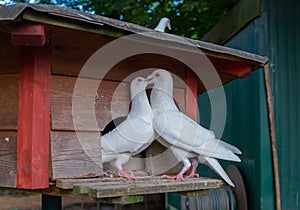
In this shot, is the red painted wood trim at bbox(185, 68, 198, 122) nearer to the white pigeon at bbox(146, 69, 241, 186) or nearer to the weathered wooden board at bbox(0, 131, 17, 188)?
the white pigeon at bbox(146, 69, 241, 186)

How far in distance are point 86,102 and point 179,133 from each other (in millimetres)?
398

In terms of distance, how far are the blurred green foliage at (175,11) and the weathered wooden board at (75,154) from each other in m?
2.85

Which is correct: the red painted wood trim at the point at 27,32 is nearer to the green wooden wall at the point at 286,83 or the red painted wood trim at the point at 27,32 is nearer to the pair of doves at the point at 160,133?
the pair of doves at the point at 160,133

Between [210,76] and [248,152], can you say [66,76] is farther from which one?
[248,152]

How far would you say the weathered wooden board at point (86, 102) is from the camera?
1650 mm

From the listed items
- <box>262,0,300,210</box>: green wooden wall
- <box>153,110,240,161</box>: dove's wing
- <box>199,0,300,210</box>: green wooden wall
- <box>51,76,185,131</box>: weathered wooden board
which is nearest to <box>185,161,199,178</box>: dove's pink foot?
<box>153,110,240,161</box>: dove's wing

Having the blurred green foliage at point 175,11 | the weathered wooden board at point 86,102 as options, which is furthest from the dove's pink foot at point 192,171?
the blurred green foliage at point 175,11

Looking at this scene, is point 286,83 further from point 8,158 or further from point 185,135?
point 8,158

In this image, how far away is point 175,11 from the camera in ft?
16.7

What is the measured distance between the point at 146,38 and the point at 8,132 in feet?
2.05

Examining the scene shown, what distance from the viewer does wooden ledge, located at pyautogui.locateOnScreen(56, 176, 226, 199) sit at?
1.40 metres

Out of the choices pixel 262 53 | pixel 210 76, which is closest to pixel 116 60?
pixel 210 76

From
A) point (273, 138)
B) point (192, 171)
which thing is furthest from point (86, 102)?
point (273, 138)

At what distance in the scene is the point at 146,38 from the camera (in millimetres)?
1592
